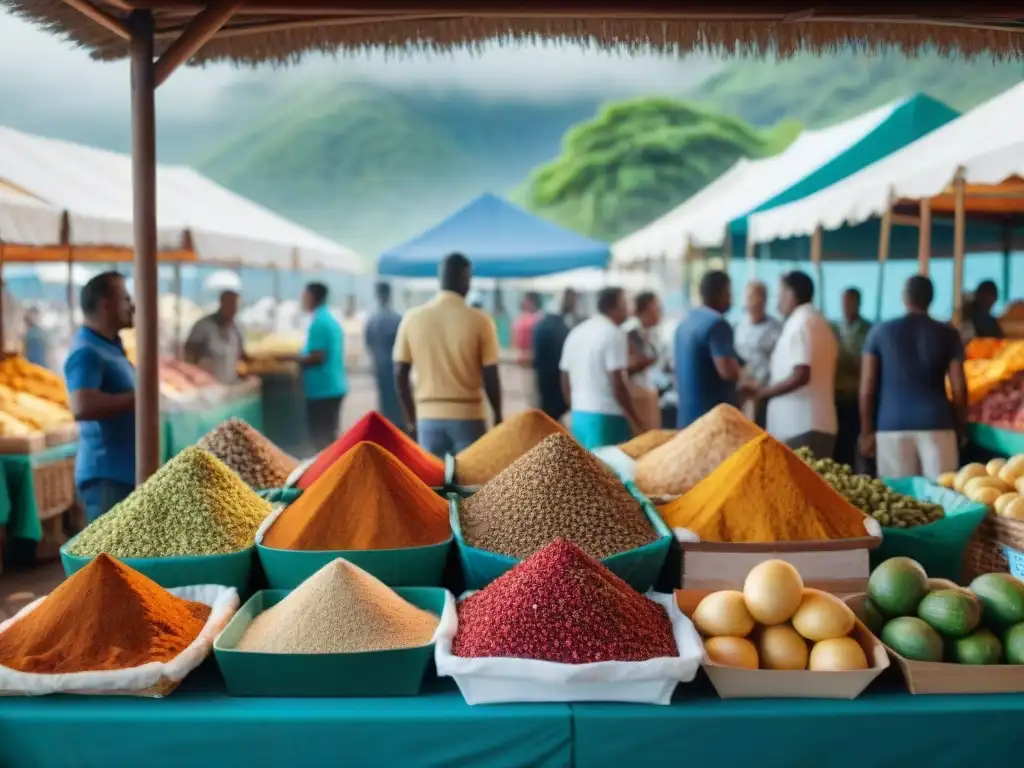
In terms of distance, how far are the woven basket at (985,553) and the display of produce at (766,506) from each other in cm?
55

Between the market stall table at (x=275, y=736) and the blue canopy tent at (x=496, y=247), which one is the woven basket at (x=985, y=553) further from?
the blue canopy tent at (x=496, y=247)

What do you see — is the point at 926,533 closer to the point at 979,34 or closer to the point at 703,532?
the point at 703,532

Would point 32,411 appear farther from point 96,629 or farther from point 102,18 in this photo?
point 96,629

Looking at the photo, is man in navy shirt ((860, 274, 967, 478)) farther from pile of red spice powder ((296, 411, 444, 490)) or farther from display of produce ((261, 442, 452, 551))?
display of produce ((261, 442, 452, 551))

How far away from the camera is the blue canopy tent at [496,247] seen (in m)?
7.86

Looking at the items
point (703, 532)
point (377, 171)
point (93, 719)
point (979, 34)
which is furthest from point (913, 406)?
point (377, 171)

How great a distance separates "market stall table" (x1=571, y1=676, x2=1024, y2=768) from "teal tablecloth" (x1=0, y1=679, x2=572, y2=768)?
84mm

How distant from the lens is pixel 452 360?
404cm

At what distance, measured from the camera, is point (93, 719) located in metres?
1.49

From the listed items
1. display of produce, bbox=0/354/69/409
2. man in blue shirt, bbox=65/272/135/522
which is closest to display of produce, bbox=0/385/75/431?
display of produce, bbox=0/354/69/409

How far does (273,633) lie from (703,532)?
0.92 meters

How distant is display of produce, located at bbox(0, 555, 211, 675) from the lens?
155 cm

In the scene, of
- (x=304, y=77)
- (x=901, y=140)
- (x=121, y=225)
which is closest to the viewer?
(x=121, y=225)

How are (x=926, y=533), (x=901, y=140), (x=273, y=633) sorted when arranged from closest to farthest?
(x=273, y=633) < (x=926, y=533) < (x=901, y=140)
